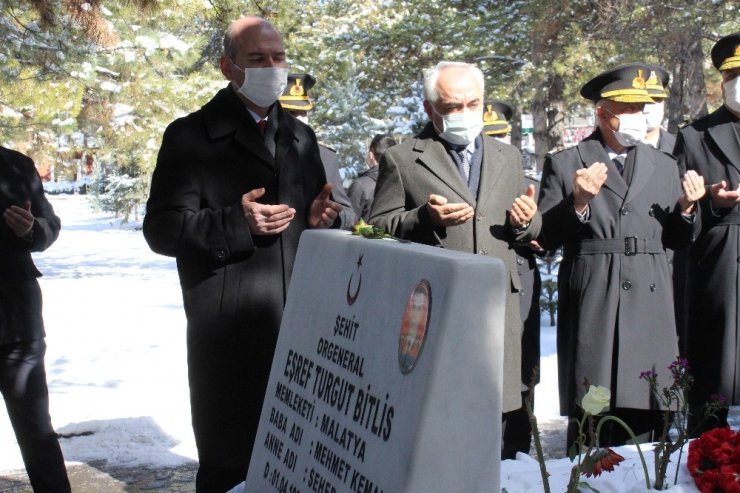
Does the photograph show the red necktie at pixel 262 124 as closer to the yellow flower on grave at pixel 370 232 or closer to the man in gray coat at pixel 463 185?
the man in gray coat at pixel 463 185

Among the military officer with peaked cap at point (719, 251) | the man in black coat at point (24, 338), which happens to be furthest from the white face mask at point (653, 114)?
the man in black coat at point (24, 338)

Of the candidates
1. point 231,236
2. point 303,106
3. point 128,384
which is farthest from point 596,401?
point 128,384

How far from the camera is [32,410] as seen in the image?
474cm

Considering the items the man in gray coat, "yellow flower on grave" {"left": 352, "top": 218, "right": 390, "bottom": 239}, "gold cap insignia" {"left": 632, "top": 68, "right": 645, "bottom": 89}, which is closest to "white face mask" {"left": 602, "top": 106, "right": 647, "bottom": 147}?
"gold cap insignia" {"left": 632, "top": 68, "right": 645, "bottom": 89}

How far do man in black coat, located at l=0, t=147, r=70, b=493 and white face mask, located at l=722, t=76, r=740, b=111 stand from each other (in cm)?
349

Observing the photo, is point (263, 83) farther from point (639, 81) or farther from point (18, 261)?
point (639, 81)

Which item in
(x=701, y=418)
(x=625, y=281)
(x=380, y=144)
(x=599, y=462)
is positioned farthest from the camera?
(x=380, y=144)

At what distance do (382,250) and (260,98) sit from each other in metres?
1.36

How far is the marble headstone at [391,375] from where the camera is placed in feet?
7.72

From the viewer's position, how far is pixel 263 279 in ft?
12.6

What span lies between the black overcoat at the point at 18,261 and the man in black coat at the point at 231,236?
1.10 m

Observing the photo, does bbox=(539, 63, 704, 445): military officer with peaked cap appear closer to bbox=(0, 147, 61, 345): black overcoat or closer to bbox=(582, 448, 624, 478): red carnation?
bbox=(582, 448, 624, 478): red carnation

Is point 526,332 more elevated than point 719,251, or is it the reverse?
point 719,251

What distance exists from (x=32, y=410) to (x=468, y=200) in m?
2.20
